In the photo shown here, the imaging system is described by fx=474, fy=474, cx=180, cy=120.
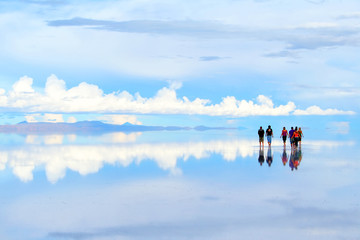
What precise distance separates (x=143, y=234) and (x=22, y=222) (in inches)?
120

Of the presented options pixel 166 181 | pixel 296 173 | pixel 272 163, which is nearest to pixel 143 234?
pixel 166 181

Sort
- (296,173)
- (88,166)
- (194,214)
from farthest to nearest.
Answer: (88,166), (296,173), (194,214)

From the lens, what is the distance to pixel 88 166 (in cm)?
2323

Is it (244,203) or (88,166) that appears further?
(88,166)

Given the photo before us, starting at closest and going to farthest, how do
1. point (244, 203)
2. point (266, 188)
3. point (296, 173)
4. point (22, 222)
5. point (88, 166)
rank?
point (22, 222) < point (244, 203) < point (266, 188) < point (296, 173) < point (88, 166)

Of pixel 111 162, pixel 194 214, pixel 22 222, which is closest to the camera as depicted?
pixel 22 222

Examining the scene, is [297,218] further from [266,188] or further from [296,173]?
[296,173]

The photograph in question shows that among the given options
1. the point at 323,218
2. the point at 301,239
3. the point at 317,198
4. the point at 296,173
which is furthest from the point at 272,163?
the point at 301,239

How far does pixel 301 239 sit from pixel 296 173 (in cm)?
1070

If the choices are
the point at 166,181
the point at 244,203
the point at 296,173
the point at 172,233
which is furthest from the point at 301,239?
the point at 296,173

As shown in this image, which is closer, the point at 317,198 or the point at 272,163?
the point at 317,198

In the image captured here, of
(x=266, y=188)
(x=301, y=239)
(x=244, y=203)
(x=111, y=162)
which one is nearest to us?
(x=301, y=239)

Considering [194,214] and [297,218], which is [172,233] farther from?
[297,218]

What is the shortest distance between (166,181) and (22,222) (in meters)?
7.36
